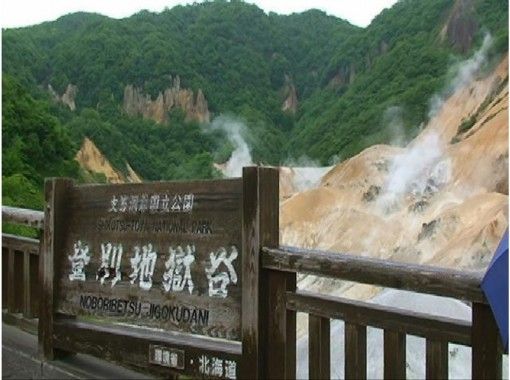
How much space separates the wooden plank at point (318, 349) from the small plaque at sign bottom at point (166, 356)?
0.57 meters

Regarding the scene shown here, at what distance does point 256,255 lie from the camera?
2549 millimetres

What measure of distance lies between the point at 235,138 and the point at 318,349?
67402 mm

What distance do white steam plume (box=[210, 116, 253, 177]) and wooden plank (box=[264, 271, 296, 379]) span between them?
6463 centimetres

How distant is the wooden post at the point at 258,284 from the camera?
2.55 meters

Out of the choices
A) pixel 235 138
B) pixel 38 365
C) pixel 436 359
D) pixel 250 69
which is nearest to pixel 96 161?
pixel 235 138

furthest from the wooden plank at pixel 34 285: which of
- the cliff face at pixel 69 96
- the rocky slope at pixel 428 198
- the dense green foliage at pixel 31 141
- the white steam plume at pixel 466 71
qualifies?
the cliff face at pixel 69 96

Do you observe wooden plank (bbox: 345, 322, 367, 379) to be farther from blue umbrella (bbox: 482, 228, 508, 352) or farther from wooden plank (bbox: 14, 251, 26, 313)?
wooden plank (bbox: 14, 251, 26, 313)

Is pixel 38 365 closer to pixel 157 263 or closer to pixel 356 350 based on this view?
pixel 157 263

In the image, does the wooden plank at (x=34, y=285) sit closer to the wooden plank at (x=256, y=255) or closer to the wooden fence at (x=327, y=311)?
the wooden fence at (x=327, y=311)

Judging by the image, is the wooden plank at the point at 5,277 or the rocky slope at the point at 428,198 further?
the rocky slope at the point at 428,198

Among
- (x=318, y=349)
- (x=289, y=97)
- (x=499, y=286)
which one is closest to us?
(x=499, y=286)

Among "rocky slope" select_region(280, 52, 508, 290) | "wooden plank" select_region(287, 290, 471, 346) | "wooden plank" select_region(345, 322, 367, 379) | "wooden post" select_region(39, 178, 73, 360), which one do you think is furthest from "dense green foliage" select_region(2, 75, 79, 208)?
"wooden plank" select_region(345, 322, 367, 379)

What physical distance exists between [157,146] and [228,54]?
676 inches

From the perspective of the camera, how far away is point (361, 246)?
83.6 ft
